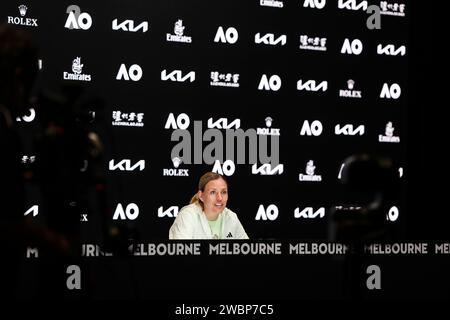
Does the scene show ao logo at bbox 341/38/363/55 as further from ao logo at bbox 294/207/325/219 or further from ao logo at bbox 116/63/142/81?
ao logo at bbox 116/63/142/81

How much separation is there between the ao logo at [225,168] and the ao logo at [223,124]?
27 cm

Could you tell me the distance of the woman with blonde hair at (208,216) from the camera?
5.55 meters

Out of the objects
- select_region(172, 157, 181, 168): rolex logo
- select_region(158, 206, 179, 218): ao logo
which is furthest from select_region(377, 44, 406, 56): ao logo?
select_region(158, 206, 179, 218): ao logo

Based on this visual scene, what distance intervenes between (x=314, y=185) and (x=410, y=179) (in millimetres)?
881

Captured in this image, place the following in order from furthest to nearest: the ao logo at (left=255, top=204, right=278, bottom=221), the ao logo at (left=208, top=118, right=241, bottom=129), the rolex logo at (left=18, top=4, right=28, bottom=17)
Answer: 1. the ao logo at (left=255, top=204, right=278, bottom=221)
2. the ao logo at (left=208, top=118, right=241, bottom=129)
3. the rolex logo at (left=18, top=4, right=28, bottom=17)

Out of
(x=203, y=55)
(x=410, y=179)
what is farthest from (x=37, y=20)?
(x=410, y=179)

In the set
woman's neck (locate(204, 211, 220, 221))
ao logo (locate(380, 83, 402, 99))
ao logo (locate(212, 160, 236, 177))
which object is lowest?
woman's neck (locate(204, 211, 220, 221))

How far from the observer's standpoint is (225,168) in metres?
5.98

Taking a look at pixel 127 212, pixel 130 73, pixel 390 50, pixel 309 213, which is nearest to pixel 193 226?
pixel 127 212

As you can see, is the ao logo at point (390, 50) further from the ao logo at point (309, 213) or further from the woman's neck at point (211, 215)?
the woman's neck at point (211, 215)

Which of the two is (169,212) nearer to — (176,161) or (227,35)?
(176,161)

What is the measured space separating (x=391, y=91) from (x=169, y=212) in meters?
2.15

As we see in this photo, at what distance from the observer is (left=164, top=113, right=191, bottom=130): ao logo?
5816 mm

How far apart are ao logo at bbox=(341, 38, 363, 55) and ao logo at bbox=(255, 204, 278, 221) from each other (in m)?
1.43
